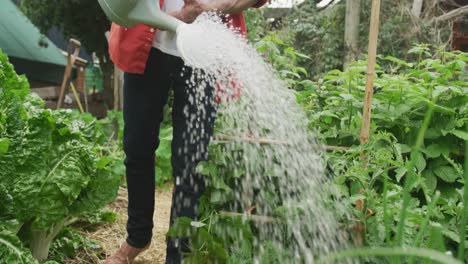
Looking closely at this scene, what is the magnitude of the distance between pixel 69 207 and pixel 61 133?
0.28m

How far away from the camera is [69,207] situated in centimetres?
186

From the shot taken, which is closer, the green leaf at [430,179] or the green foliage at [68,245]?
the green leaf at [430,179]

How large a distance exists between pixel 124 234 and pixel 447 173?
1.36 m

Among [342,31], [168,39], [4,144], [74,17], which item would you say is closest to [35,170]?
[4,144]

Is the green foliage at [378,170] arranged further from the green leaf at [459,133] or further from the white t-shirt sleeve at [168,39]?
the white t-shirt sleeve at [168,39]

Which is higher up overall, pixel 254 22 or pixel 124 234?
pixel 254 22

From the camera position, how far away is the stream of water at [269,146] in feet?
4.25

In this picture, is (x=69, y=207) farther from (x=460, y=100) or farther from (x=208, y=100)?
(x=460, y=100)

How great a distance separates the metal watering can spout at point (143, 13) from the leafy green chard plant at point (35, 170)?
47 centimetres

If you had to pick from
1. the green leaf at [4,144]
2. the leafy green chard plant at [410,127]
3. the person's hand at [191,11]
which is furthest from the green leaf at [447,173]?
the green leaf at [4,144]

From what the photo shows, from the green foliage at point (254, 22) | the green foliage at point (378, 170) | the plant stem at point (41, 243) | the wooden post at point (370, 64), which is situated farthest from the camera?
the green foliage at point (254, 22)

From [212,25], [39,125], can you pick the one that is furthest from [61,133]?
[212,25]

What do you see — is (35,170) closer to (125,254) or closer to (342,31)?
(125,254)

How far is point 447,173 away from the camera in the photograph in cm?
158
